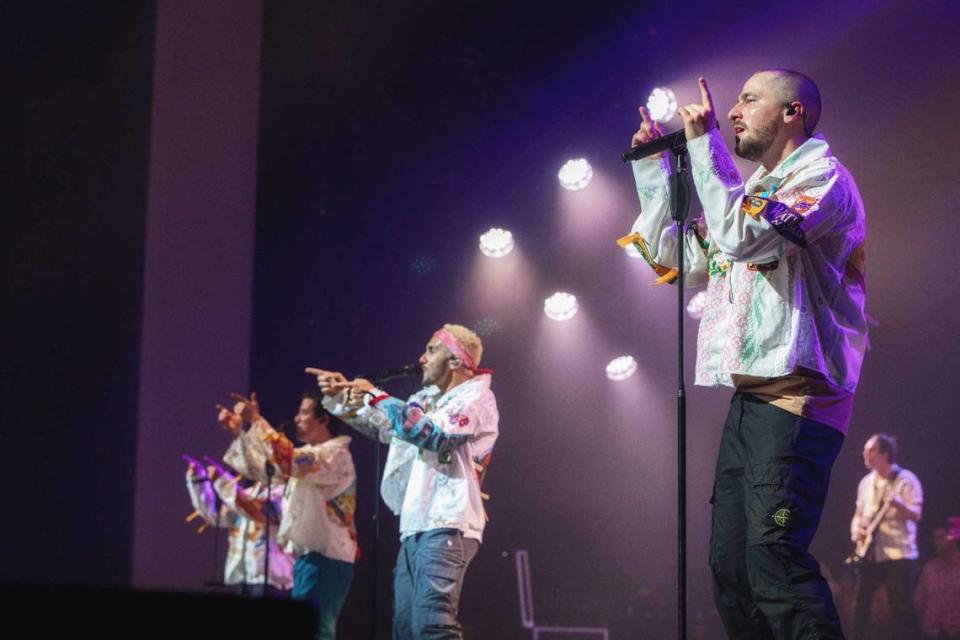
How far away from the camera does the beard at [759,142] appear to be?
263 cm

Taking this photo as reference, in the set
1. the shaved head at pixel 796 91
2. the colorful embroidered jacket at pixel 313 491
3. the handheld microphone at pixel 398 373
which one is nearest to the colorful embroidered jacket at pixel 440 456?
the handheld microphone at pixel 398 373

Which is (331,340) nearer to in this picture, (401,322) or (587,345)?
(401,322)

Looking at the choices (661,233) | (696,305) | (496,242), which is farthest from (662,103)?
(661,233)

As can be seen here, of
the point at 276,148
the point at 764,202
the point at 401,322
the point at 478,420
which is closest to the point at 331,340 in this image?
the point at 401,322

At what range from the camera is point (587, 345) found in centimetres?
677

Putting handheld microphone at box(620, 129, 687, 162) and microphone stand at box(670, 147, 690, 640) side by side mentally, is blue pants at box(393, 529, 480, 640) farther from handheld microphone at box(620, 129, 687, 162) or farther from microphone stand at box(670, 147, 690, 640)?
handheld microphone at box(620, 129, 687, 162)

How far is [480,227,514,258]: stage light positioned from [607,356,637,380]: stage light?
978 mm

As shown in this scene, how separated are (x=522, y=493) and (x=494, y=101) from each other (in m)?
2.52

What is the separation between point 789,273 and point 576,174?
4.10 m

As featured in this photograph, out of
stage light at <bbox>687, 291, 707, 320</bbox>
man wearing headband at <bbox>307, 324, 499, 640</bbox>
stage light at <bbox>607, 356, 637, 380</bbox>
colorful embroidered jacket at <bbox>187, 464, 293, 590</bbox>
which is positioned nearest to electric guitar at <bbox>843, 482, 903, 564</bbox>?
stage light at <bbox>687, 291, 707, 320</bbox>

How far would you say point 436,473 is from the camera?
3.88 metres

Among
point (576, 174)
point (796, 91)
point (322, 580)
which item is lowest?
point (322, 580)

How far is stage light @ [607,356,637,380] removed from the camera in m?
6.63

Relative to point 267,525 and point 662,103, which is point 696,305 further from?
point 267,525
